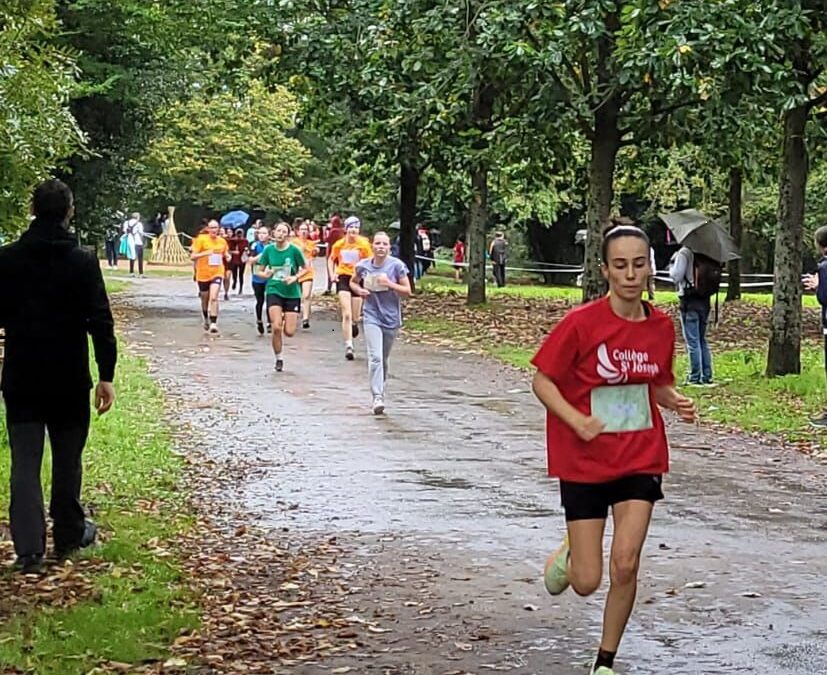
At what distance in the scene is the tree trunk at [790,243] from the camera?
650 inches

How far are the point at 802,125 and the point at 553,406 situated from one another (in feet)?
39.3

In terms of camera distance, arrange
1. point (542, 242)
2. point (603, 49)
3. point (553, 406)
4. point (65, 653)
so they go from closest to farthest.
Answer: point (553, 406)
point (65, 653)
point (603, 49)
point (542, 242)

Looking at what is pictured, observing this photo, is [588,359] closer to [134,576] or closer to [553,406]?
[553,406]

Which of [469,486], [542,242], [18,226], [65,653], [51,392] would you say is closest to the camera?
[65,653]

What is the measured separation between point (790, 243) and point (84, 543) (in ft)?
34.3

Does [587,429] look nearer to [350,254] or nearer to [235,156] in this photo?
[350,254]

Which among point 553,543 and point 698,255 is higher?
point 698,255

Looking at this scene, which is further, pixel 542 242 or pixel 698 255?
pixel 542 242

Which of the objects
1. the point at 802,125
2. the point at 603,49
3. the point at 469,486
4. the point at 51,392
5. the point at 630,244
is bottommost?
the point at 469,486

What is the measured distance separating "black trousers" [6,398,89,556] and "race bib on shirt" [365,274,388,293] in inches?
264

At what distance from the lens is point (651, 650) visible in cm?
637

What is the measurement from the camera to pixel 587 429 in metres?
5.69

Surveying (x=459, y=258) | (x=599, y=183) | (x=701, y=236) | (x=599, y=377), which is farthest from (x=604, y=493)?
(x=459, y=258)

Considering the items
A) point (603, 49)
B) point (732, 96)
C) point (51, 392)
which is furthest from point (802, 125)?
point (51, 392)
